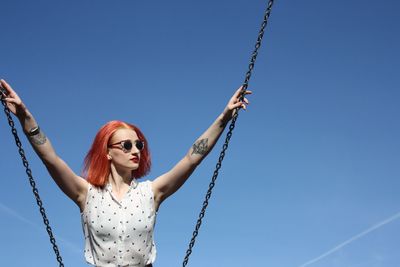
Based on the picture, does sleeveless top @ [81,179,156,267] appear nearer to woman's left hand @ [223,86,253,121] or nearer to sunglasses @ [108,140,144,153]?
sunglasses @ [108,140,144,153]

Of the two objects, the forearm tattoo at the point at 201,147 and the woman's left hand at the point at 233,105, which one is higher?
the woman's left hand at the point at 233,105

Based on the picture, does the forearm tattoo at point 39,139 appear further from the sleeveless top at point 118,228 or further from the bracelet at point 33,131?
the sleeveless top at point 118,228

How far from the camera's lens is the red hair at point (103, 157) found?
6.95 m

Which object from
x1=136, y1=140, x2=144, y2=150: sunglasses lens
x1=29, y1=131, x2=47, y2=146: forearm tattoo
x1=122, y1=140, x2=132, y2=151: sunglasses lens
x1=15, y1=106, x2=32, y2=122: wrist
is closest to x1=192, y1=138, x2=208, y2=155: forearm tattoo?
x1=136, y1=140, x2=144, y2=150: sunglasses lens

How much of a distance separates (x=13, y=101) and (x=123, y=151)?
1.33 m

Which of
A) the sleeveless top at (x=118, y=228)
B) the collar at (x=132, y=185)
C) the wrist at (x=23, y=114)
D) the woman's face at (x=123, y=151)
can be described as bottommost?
the sleeveless top at (x=118, y=228)

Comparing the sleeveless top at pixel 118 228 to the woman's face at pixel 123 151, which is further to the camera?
the woman's face at pixel 123 151

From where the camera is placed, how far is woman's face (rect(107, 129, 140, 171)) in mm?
6922

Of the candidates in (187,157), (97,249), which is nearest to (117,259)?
(97,249)

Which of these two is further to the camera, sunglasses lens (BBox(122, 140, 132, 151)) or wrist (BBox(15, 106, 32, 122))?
sunglasses lens (BBox(122, 140, 132, 151))

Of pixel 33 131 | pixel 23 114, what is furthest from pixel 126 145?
pixel 23 114

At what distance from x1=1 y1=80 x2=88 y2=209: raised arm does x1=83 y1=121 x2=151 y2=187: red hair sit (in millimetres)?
172

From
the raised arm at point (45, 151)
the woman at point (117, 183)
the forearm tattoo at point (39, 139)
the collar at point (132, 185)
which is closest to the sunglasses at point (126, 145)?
the woman at point (117, 183)

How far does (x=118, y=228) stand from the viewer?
21.7 feet
